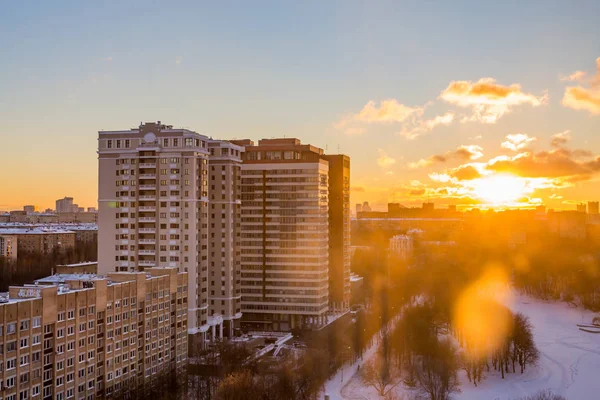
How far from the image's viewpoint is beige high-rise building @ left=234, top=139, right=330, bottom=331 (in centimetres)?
4366

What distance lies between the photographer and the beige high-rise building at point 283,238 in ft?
143

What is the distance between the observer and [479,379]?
1307 inches

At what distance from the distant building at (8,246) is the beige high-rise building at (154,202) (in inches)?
1698

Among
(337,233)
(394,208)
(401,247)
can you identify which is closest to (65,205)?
(394,208)

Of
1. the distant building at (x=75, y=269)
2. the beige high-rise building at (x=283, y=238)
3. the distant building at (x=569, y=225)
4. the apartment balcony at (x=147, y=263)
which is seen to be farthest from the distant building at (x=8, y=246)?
the distant building at (x=569, y=225)

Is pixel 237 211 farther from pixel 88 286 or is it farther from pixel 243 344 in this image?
pixel 88 286

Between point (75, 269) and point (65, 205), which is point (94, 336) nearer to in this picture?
point (75, 269)

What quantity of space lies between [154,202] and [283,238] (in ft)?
36.4

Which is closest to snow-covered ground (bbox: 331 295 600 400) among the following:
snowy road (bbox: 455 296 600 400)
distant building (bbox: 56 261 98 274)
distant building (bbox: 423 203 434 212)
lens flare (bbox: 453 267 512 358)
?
snowy road (bbox: 455 296 600 400)

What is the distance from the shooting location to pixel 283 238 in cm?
4441

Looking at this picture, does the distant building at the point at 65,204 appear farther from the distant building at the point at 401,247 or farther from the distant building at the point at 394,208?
the distant building at the point at 401,247

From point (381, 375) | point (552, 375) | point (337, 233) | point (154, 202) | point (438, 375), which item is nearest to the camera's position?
point (438, 375)

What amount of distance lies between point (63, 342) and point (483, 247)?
3216 inches

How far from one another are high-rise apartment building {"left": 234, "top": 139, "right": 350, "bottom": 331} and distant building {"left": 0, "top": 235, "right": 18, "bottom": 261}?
41.3 meters
